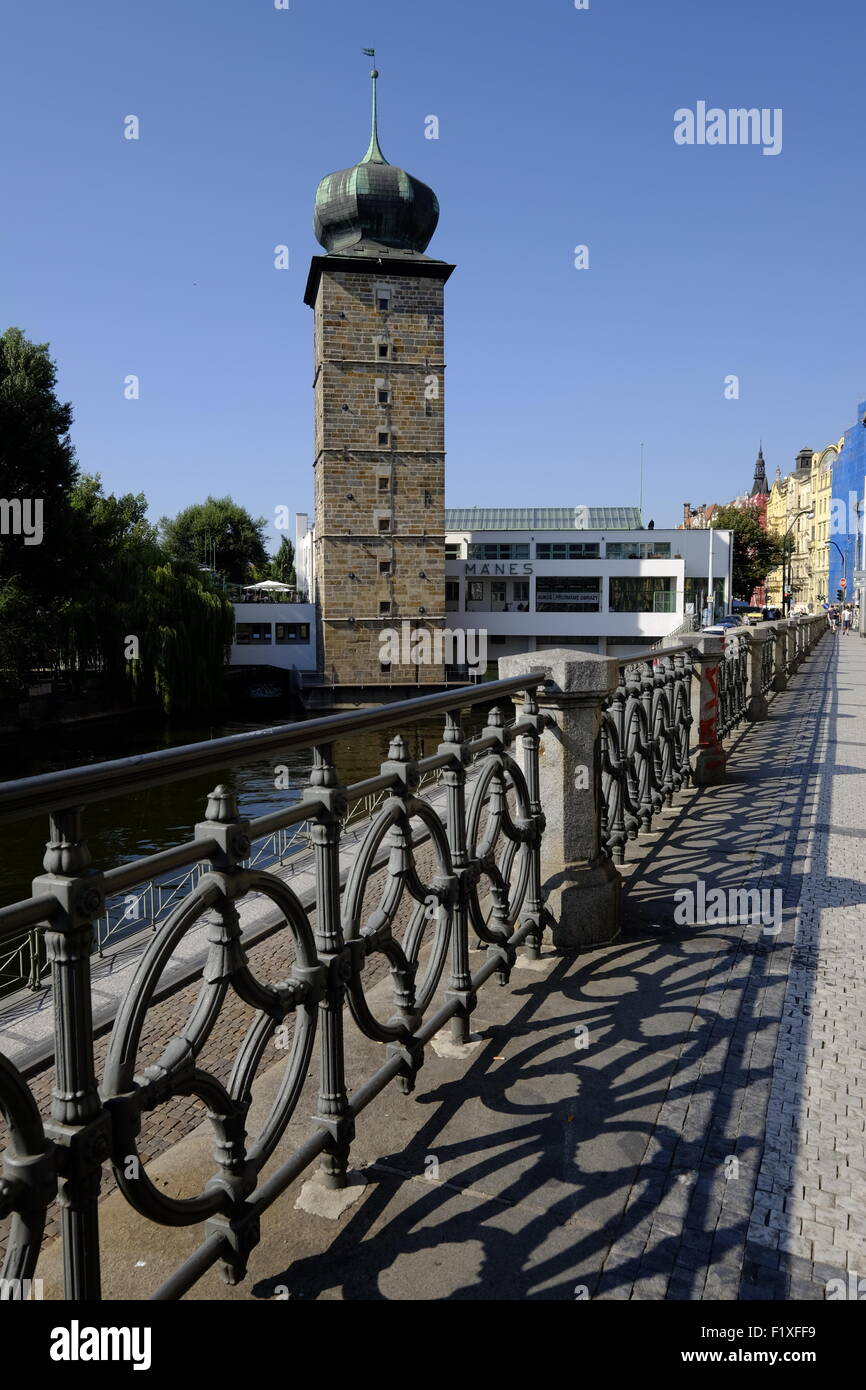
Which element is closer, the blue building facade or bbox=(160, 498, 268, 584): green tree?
the blue building facade

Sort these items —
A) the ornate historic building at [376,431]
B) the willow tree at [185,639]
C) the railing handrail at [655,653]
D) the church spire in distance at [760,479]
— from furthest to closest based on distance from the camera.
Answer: the church spire in distance at [760,479]
the ornate historic building at [376,431]
the willow tree at [185,639]
the railing handrail at [655,653]

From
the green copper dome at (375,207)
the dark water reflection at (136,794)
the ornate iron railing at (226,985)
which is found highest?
the green copper dome at (375,207)

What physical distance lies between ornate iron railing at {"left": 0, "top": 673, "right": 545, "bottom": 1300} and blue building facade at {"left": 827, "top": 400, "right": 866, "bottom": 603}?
221 ft

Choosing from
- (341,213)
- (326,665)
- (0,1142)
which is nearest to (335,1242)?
(0,1142)

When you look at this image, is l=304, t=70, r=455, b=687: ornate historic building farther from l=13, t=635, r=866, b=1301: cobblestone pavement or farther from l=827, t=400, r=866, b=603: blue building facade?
l=13, t=635, r=866, b=1301: cobblestone pavement

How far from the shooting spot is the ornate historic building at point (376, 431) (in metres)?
46.2

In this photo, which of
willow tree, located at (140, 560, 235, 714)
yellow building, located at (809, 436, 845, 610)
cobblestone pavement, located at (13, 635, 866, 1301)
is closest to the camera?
cobblestone pavement, located at (13, 635, 866, 1301)

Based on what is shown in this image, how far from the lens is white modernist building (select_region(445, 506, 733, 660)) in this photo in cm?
5516

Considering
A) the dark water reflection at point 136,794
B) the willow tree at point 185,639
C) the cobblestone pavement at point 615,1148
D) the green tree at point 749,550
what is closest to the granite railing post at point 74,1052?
the cobblestone pavement at point 615,1148

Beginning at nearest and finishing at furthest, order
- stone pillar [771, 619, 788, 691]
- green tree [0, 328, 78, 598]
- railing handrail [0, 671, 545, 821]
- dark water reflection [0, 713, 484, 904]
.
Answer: railing handrail [0, 671, 545, 821], stone pillar [771, 619, 788, 691], dark water reflection [0, 713, 484, 904], green tree [0, 328, 78, 598]

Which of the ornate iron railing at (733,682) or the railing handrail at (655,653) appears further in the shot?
the ornate iron railing at (733,682)

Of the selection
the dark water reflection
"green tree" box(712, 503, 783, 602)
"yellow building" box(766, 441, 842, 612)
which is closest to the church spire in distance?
"yellow building" box(766, 441, 842, 612)

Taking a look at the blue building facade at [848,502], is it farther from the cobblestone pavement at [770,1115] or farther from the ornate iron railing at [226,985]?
the ornate iron railing at [226,985]

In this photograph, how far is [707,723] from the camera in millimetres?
7648
